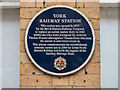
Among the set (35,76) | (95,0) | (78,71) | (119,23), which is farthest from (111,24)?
(35,76)

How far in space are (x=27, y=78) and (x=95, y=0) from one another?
68.7 inches

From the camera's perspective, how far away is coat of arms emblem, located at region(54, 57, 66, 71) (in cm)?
278

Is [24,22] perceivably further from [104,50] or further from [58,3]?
[104,50]

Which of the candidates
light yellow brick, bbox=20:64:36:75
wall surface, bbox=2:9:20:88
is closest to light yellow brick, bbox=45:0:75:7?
wall surface, bbox=2:9:20:88

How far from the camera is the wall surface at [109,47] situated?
3232 millimetres

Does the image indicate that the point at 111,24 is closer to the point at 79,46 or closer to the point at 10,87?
the point at 79,46

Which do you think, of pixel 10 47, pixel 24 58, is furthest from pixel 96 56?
pixel 10 47

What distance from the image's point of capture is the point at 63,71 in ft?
9.14

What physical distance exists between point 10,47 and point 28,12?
0.81 m

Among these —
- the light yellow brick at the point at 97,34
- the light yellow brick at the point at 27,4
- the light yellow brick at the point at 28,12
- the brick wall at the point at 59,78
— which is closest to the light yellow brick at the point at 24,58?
the brick wall at the point at 59,78

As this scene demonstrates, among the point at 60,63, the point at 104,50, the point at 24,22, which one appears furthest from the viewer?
the point at 104,50

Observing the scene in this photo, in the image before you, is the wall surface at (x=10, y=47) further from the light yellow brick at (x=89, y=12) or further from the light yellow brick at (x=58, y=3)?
the light yellow brick at (x=89, y=12)

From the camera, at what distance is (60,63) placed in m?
2.79

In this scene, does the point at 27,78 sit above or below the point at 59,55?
below
